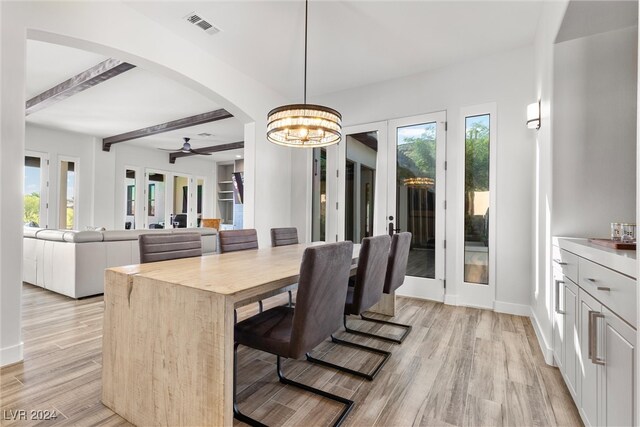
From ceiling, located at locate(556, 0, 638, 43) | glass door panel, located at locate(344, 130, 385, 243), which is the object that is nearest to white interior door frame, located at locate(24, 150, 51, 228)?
glass door panel, located at locate(344, 130, 385, 243)

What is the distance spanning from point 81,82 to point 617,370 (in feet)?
18.1

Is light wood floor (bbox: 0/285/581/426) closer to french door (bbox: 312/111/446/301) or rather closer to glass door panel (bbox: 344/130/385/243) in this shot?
french door (bbox: 312/111/446/301)

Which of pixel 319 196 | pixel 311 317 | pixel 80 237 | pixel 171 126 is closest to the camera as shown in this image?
pixel 311 317

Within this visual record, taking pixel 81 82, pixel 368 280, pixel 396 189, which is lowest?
pixel 368 280

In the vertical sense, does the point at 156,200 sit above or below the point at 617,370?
above

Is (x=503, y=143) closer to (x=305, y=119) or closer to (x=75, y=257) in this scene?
(x=305, y=119)

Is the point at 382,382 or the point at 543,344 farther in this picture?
the point at 543,344

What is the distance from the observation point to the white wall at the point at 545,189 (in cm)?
224

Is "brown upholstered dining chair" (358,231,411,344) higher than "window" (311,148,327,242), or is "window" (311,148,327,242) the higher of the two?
"window" (311,148,327,242)

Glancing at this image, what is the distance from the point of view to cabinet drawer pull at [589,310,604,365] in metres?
1.30

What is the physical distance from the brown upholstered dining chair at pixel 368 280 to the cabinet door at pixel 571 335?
1.04 metres

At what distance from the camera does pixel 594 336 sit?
1330 millimetres

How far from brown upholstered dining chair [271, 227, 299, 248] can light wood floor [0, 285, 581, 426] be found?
119 centimetres

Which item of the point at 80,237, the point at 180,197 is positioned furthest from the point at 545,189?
the point at 180,197
